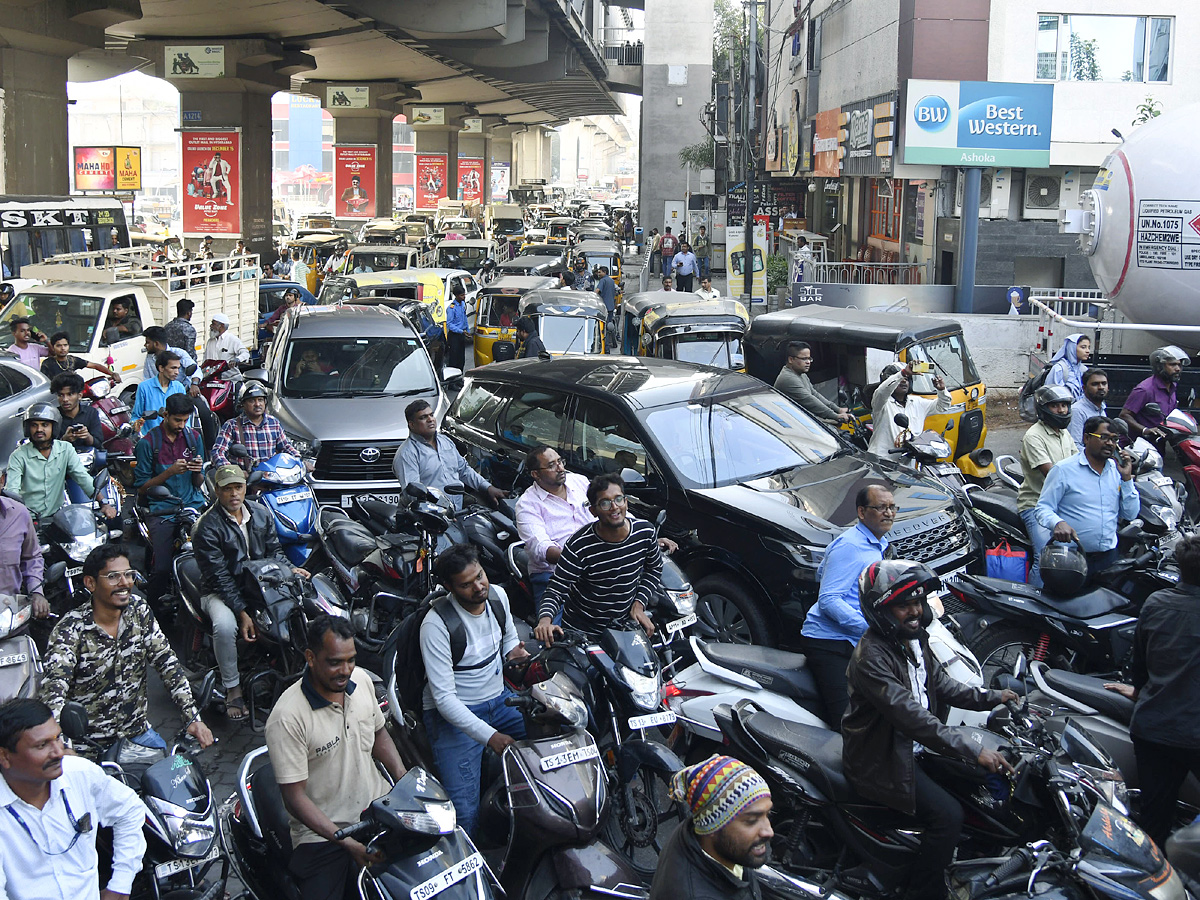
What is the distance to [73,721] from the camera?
15.3 ft

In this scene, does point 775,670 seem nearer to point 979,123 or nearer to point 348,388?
point 348,388

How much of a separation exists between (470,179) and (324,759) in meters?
85.2

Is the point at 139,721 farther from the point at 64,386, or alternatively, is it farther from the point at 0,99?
the point at 0,99

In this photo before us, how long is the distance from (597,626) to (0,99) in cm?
2995

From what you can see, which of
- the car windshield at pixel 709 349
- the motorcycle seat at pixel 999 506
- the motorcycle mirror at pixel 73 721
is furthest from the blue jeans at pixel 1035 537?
the car windshield at pixel 709 349

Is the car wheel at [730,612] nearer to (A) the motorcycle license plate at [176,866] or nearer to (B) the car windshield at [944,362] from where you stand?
(A) the motorcycle license plate at [176,866]

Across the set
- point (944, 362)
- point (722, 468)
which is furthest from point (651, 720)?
point (944, 362)

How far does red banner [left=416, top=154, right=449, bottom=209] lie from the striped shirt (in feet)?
249

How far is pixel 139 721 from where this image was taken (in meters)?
5.48

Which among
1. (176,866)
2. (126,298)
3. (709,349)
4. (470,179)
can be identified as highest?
(470,179)

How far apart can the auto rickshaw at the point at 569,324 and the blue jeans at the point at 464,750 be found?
12.1 m

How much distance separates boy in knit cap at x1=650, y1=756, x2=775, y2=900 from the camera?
356 cm

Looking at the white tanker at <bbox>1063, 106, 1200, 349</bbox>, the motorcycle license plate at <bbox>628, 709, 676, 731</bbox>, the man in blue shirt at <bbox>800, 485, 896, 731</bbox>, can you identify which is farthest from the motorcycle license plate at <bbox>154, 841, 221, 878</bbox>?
the white tanker at <bbox>1063, 106, 1200, 349</bbox>

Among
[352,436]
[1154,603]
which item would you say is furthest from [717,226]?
[1154,603]
